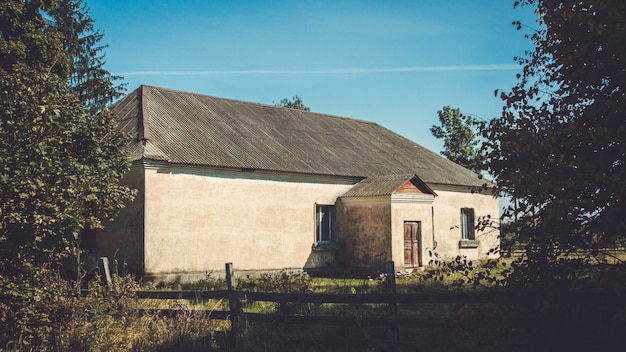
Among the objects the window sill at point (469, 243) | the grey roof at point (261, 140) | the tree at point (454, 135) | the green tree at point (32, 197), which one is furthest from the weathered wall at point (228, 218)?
the tree at point (454, 135)

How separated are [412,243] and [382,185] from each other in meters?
2.42

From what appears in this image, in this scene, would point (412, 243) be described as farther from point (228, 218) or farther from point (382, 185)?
point (228, 218)

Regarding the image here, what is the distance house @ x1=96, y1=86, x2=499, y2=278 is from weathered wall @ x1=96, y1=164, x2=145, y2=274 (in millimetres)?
38

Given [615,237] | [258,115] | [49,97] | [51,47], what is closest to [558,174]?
[615,237]

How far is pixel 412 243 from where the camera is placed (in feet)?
67.6

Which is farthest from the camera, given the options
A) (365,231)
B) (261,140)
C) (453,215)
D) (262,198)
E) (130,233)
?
(453,215)

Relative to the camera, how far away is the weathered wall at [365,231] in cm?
1970

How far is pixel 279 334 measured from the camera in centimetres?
812

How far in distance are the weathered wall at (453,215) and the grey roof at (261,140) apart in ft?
1.79

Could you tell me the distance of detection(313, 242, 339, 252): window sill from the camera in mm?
20123

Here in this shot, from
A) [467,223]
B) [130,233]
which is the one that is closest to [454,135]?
[467,223]

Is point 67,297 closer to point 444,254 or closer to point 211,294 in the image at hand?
point 211,294

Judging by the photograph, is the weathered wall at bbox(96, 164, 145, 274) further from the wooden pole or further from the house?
the wooden pole

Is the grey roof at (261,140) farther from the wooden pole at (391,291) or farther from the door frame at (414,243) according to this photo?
the wooden pole at (391,291)
